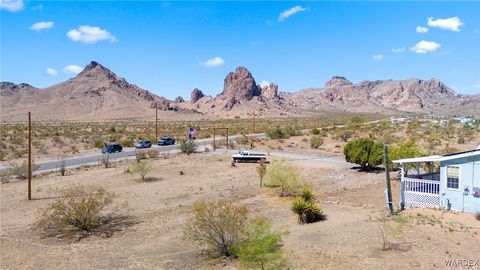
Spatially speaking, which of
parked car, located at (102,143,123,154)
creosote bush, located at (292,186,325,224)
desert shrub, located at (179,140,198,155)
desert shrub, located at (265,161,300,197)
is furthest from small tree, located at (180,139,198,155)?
creosote bush, located at (292,186,325,224)

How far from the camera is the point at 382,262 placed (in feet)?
44.7

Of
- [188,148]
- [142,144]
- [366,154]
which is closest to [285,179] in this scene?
[366,154]

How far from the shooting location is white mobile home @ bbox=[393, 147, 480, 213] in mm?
18703

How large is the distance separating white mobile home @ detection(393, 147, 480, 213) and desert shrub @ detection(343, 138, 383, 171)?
11036 millimetres

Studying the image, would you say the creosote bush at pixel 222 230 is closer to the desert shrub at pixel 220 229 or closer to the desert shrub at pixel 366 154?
the desert shrub at pixel 220 229

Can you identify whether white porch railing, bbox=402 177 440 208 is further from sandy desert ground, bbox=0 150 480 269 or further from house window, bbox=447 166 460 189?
sandy desert ground, bbox=0 150 480 269

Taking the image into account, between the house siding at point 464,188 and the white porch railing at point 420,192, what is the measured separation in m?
0.43

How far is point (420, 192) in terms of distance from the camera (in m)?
20.8

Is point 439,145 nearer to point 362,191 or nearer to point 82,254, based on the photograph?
point 362,191

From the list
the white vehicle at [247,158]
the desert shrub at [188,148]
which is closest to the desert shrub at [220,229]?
the white vehicle at [247,158]

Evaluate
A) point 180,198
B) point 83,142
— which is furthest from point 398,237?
point 83,142

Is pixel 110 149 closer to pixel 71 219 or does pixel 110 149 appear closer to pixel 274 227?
pixel 71 219

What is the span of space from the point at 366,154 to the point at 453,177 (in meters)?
13.1

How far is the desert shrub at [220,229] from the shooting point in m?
15.6
